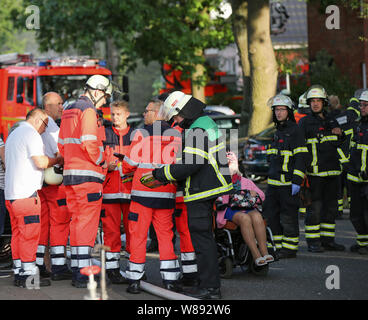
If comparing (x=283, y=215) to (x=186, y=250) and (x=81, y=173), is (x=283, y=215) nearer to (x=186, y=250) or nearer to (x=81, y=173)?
(x=186, y=250)

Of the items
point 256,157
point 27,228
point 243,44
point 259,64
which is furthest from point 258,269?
point 243,44

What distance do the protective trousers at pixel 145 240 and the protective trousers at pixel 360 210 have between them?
3332 millimetres

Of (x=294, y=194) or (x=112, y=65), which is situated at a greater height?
(x=112, y=65)

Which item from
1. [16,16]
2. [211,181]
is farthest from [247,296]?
[16,16]

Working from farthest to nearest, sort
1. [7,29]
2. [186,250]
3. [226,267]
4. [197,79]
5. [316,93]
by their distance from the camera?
[7,29] → [197,79] → [316,93] → [226,267] → [186,250]

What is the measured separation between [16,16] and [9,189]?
89.4 ft

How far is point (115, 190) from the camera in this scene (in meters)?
9.05

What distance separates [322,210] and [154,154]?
3.59m

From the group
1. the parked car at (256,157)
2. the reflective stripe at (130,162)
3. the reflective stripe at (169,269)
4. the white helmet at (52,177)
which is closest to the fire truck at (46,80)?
the parked car at (256,157)

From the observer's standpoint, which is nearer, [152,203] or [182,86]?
[152,203]

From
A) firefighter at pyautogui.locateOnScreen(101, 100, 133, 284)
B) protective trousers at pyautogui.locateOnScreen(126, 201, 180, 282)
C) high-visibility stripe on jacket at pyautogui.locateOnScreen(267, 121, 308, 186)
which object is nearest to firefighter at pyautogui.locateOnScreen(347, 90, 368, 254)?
high-visibility stripe on jacket at pyautogui.locateOnScreen(267, 121, 308, 186)

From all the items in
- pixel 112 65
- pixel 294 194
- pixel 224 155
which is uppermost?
pixel 112 65
